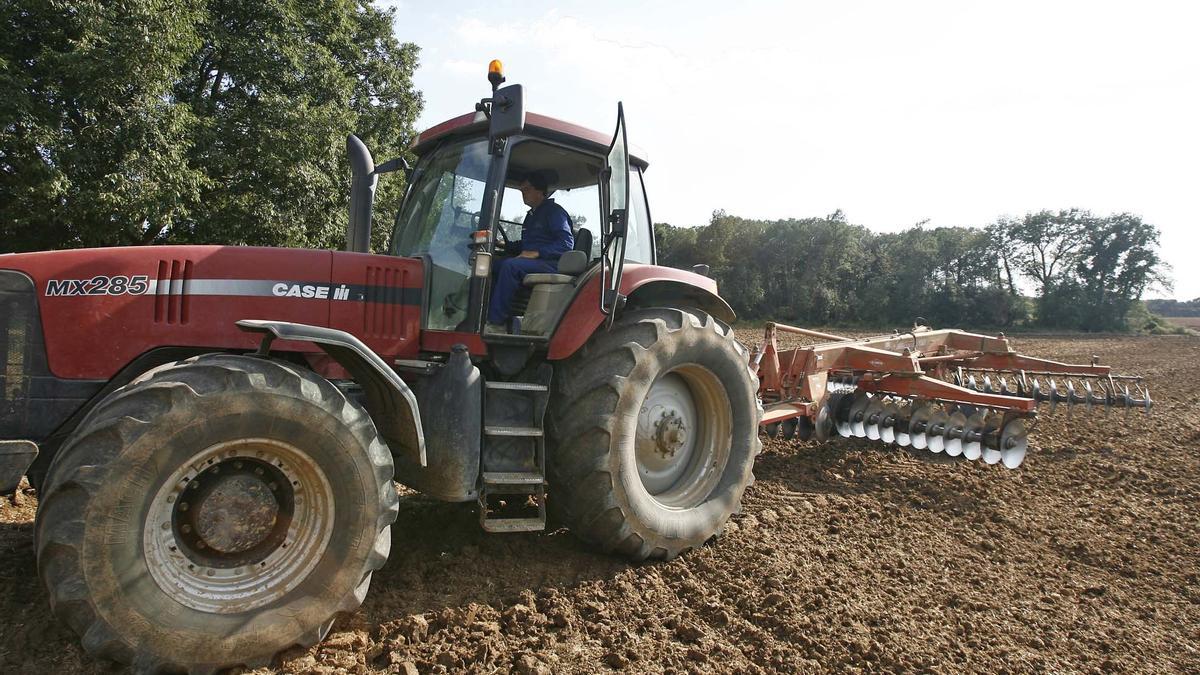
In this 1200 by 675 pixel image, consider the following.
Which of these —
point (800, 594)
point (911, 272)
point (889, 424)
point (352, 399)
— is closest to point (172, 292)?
point (352, 399)

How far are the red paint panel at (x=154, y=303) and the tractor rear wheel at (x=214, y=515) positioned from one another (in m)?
0.60

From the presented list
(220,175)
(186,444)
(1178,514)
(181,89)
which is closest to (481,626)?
(186,444)

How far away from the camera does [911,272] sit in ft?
140

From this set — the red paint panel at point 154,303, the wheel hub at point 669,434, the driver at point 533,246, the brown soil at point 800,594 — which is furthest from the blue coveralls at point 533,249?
the brown soil at point 800,594

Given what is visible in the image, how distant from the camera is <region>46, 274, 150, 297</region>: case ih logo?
3033 mm

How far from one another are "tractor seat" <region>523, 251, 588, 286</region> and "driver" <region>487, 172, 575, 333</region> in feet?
0.16

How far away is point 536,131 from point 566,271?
77 centimetres

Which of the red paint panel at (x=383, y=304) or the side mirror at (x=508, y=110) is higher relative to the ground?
the side mirror at (x=508, y=110)

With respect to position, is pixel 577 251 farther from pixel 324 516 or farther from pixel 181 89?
pixel 181 89

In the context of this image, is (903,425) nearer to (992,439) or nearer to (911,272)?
(992,439)

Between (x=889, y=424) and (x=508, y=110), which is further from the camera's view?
(x=889, y=424)

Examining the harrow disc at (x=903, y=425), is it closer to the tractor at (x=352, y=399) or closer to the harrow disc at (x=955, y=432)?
the harrow disc at (x=955, y=432)

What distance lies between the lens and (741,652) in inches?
119

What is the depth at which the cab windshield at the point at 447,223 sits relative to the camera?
378 cm
